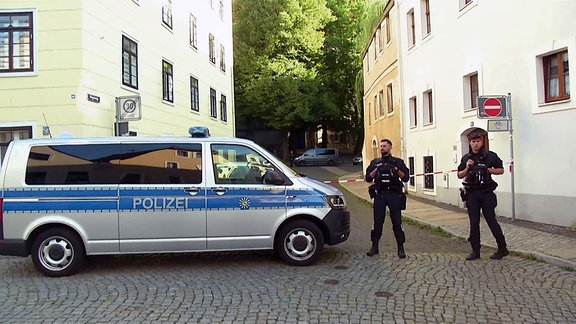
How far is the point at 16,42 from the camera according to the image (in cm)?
1269

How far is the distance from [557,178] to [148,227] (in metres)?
7.91

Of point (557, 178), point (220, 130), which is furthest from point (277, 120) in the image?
point (557, 178)

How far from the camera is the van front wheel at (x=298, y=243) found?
6836mm

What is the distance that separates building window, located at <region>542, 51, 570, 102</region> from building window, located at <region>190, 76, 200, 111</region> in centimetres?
1512

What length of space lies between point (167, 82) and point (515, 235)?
14.0m

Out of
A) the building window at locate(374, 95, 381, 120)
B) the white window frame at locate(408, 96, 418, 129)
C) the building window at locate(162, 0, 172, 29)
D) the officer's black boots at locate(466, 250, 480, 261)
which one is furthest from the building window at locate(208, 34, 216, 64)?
the officer's black boots at locate(466, 250, 480, 261)

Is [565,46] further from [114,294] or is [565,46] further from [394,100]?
[394,100]

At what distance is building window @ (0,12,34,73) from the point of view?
1263 cm

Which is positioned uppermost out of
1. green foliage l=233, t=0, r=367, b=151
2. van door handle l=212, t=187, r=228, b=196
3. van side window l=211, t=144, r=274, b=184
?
green foliage l=233, t=0, r=367, b=151

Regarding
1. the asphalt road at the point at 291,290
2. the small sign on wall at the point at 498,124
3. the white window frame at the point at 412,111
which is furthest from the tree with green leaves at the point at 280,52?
the asphalt road at the point at 291,290

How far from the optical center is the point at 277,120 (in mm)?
41688

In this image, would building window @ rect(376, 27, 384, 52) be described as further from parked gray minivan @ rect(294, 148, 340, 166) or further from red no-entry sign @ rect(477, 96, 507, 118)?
parked gray minivan @ rect(294, 148, 340, 166)

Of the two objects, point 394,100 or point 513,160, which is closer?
point 513,160

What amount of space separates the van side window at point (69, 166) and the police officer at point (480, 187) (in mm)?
5118
